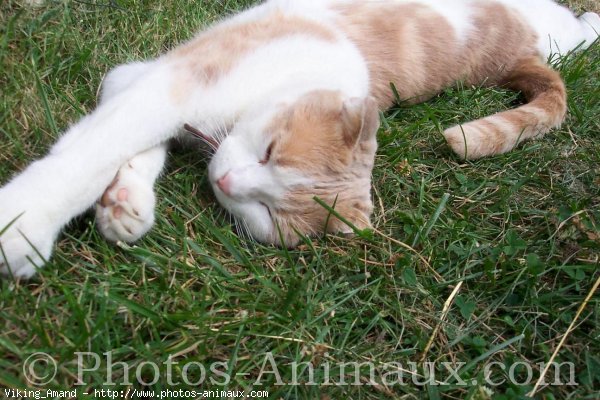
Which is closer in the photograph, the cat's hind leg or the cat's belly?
the cat's hind leg

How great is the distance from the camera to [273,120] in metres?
1.79

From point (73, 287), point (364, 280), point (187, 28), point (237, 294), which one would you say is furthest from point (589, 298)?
point (187, 28)

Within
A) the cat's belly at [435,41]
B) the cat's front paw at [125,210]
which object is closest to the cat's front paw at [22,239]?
the cat's front paw at [125,210]

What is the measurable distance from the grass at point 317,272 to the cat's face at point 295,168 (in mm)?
Answer: 84

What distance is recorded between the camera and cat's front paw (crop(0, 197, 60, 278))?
1317mm

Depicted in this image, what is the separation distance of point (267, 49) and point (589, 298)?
4.60 feet

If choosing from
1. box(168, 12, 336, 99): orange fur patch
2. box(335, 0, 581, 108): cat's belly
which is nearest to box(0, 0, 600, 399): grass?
box(335, 0, 581, 108): cat's belly

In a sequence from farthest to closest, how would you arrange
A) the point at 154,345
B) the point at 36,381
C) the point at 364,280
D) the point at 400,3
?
the point at 400,3
the point at 364,280
the point at 154,345
the point at 36,381

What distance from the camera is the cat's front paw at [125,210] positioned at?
1.52 m

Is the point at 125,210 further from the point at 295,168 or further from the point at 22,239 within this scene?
the point at 295,168

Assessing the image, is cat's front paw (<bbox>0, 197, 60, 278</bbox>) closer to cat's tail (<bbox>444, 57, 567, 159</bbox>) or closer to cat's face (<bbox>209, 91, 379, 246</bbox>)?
cat's face (<bbox>209, 91, 379, 246</bbox>)

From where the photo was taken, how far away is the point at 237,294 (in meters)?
1.52

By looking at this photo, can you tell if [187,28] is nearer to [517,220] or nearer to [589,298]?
[517,220]

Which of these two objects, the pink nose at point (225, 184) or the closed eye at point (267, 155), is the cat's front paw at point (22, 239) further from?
the closed eye at point (267, 155)
